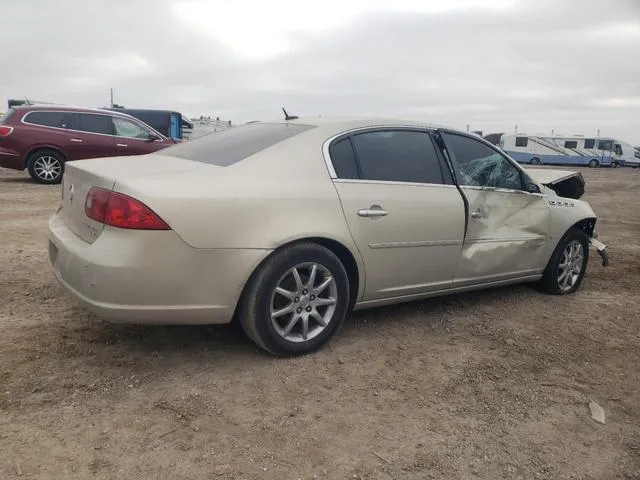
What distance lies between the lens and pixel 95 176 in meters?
3.09

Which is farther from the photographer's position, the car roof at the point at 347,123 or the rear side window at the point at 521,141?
the rear side window at the point at 521,141

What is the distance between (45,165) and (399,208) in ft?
34.4

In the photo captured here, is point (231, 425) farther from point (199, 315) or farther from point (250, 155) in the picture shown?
point (250, 155)

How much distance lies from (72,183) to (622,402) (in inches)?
135

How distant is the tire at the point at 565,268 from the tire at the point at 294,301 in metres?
2.29

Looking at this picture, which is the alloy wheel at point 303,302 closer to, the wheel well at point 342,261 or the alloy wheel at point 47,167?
the wheel well at point 342,261

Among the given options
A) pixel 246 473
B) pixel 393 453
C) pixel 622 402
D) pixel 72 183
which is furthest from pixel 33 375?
pixel 622 402

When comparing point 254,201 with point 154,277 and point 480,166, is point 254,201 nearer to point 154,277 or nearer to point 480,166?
point 154,277

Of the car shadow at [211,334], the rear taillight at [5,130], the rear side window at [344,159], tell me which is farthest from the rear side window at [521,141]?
the rear side window at [344,159]

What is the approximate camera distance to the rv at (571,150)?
39.3 m

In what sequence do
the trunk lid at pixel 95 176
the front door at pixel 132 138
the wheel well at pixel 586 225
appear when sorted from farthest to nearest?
1. the front door at pixel 132 138
2. the wheel well at pixel 586 225
3. the trunk lid at pixel 95 176

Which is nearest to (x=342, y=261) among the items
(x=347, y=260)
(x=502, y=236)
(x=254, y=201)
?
(x=347, y=260)

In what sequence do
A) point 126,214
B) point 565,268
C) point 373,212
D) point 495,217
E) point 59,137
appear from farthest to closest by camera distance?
point 59,137, point 565,268, point 495,217, point 373,212, point 126,214

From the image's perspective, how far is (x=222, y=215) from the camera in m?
2.96
